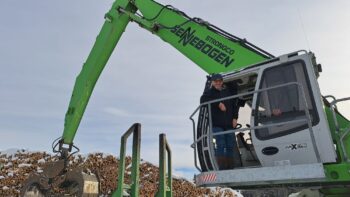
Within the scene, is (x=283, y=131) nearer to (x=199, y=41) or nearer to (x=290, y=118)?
(x=290, y=118)

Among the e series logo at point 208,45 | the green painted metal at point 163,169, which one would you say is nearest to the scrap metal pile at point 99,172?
the green painted metal at point 163,169

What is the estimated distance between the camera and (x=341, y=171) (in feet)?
14.6

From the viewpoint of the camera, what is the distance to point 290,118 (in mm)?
4848

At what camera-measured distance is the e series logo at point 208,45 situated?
676cm

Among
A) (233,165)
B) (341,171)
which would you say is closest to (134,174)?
(233,165)

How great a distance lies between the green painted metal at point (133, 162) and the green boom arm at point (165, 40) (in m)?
1.89

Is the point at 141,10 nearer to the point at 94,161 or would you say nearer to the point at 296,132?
the point at 296,132

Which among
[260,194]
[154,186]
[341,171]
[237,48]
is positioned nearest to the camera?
[341,171]

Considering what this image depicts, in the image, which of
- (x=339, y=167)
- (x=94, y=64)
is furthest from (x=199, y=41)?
(x=339, y=167)

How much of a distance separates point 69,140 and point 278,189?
521 cm

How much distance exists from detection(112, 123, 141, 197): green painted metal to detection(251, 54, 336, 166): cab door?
8.91ft

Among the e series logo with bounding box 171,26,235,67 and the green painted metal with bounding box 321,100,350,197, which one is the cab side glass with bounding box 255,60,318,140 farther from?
the e series logo with bounding box 171,26,235,67

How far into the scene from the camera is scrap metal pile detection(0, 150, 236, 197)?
1277cm

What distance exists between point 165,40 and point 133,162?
Answer: 2.91 meters
